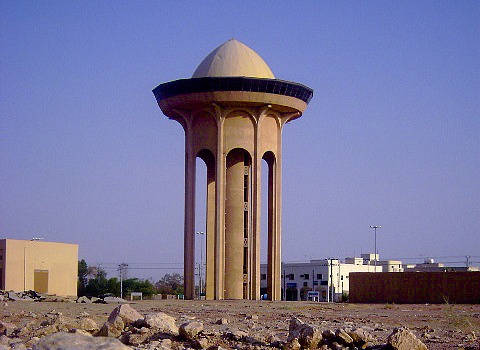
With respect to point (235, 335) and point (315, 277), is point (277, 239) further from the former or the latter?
point (315, 277)

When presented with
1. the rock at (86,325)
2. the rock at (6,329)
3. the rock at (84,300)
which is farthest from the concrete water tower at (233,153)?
the rock at (86,325)

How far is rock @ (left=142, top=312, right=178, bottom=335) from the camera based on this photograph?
19.7 metres

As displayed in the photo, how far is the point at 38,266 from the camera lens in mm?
89875

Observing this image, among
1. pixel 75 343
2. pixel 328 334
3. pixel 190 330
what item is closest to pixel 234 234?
pixel 190 330

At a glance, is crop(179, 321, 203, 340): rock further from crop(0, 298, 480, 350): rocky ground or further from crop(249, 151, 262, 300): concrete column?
crop(249, 151, 262, 300): concrete column

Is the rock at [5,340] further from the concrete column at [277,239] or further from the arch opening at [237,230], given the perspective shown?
the concrete column at [277,239]

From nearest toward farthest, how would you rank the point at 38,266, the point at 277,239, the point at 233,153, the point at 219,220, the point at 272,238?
the point at 219,220 < the point at 272,238 < the point at 277,239 < the point at 233,153 < the point at 38,266

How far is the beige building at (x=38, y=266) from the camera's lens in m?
85.4

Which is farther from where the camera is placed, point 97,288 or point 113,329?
point 97,288

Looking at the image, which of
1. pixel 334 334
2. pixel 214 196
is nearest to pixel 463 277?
pixel 214 196

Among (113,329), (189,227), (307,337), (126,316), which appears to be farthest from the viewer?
(189,227)

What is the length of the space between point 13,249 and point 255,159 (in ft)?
125

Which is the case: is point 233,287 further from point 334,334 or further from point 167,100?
point 334,334

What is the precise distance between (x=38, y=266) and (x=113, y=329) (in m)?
72.0
